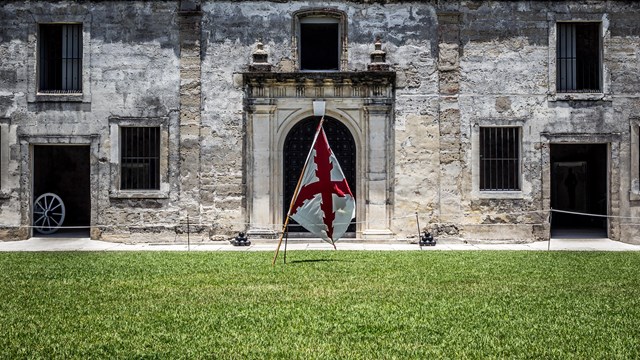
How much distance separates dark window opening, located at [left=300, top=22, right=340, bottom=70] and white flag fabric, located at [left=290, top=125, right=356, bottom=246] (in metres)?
6.37

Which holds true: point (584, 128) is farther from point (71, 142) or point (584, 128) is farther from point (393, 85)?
point (71, 142)

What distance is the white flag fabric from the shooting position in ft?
42.5

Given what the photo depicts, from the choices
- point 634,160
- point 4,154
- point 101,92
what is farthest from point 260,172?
point 634,160

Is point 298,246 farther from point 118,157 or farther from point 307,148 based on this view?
point 118,157

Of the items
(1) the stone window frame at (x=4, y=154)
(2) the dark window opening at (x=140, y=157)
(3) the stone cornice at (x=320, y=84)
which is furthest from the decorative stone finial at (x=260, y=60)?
(1) the stone window frame at (x=4, y=154)

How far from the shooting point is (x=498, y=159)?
1809 centimetres

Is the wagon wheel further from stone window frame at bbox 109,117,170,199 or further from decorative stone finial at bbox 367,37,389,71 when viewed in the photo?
decorative stone finial at bbox 367,37,389,71

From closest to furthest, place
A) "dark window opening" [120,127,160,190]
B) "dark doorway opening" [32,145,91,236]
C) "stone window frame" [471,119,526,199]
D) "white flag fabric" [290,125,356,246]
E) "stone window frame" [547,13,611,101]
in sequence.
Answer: "white flag fabric" [290,125,356,246]
"stone window frame" [471,119,526,199]
"stone window frame" [547,13,611,101]
"dark window opening" [120,127,160,190]
"dark doorway opening" [32,145,91,236]

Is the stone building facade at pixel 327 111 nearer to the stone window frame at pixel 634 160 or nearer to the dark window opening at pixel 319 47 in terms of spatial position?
the stone window frame at pixel 634 160

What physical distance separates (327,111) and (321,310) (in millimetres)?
11302

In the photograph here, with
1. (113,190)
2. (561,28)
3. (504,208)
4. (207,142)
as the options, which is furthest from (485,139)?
(113,190)

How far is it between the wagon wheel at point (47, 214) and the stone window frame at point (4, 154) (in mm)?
1077

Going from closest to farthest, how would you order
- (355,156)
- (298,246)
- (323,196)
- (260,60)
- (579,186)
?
(323,196), (298,246), (260,60), (355,156), (579,186)

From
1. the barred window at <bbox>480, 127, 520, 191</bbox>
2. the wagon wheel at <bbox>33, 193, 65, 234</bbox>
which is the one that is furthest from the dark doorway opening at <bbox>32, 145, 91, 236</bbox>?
the barred window at <bbox>480, 127, 520, 191</bbox>
